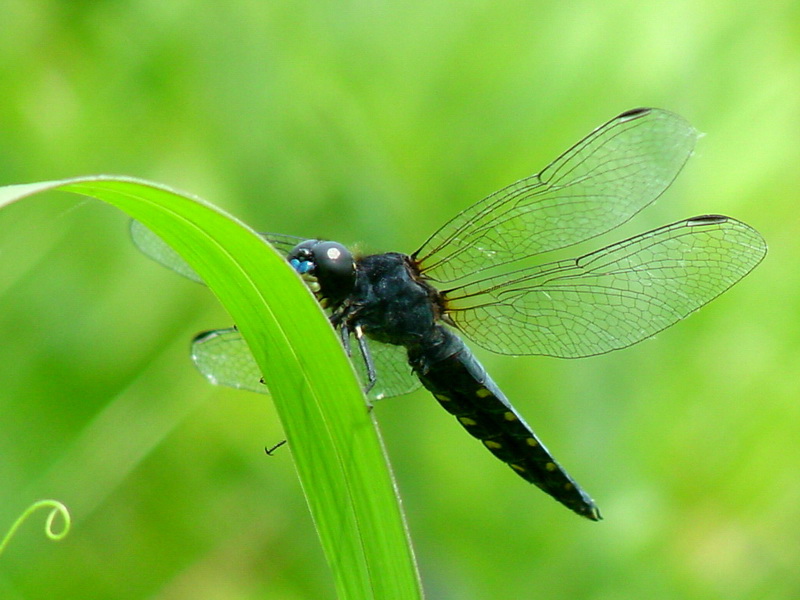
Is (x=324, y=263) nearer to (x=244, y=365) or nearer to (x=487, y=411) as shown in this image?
(x=244, y=365)

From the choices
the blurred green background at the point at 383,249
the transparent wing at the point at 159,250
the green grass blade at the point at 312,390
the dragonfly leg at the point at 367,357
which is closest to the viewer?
the green grass blade at the point at 312,390

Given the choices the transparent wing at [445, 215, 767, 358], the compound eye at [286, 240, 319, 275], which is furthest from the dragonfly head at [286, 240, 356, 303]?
the transparent wing at [445, 215, 767, 358]

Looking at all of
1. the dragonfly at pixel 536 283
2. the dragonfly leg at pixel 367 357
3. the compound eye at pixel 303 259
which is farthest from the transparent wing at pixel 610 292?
the compound eye at pixel 303 259

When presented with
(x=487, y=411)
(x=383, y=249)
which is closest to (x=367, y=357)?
(x=487, y=411)

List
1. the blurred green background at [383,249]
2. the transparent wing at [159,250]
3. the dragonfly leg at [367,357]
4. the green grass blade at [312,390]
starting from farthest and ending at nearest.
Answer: the blurred green background at [383,249], the transparent wing at [159,250], the dragonfly leg at [367,357], the green grass blade at [312,390]

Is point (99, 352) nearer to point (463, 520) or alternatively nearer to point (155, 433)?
point (155, 433)

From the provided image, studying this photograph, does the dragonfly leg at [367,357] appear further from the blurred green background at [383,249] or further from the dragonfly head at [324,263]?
the blurred green background at [383,249]

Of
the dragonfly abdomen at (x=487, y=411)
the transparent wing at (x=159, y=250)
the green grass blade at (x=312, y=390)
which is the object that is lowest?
the green grass blade at (x=312, y=390)
